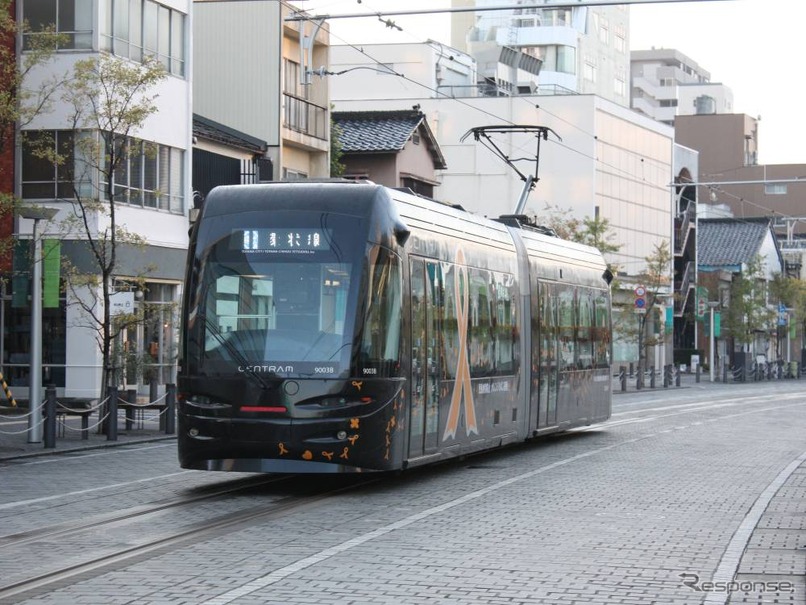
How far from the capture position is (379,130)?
184 feet

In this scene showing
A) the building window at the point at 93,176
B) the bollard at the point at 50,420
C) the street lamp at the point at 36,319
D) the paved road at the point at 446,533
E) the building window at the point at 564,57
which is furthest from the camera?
the building window at the point at 564,57

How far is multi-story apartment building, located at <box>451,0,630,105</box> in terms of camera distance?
10119cm

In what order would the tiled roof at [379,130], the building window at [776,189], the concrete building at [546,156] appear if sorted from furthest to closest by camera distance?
the building window at [776,189] < the concrete building at [546,156] < the tiled roof at [379,130]

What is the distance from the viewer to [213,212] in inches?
636

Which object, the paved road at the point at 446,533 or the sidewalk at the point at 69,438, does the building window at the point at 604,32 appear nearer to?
the sidewalk at the point at 69,438

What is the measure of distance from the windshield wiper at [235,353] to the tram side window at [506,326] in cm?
565

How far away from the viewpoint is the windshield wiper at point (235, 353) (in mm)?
15391

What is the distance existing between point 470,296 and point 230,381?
4594 millimetres

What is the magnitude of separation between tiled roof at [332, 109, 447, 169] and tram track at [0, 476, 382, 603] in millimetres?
37760

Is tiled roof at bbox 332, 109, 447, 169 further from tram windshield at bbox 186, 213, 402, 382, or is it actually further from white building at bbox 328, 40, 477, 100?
tram windshield at bbox 186, 213, 402, 382

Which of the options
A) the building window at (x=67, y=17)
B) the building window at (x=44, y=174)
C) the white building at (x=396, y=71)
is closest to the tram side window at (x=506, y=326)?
the building window at (x=44, y=174)

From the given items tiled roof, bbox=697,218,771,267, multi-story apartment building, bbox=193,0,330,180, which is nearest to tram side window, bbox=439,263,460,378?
multi-story apartment building, bbox=193,0,330,180

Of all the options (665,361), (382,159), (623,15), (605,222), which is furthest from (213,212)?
(623,15)

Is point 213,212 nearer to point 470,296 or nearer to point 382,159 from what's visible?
point 470,296
